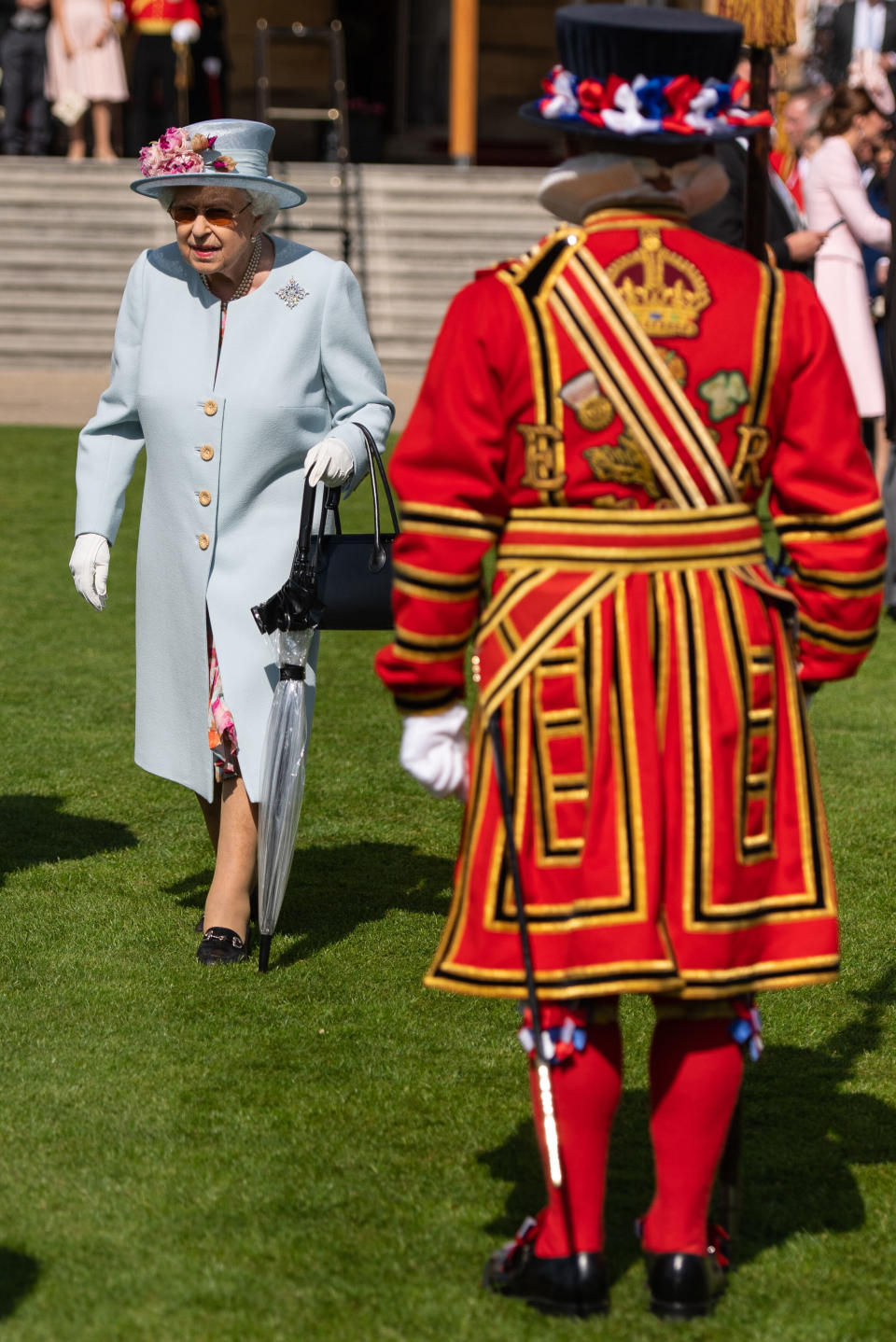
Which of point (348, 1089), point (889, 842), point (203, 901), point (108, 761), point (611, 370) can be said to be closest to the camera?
point (611, 370)

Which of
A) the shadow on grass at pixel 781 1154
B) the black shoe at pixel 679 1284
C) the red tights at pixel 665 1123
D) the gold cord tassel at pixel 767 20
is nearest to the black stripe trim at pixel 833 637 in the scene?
the red tights at pixel 665 1123

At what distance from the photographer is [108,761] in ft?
22.2

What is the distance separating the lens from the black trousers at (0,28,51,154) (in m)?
19.6

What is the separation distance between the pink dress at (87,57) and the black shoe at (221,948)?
15.9 meters

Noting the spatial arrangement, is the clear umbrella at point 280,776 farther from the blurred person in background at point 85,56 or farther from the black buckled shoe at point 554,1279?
the blurred person in background at point 85,56

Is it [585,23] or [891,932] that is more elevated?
[585,23]

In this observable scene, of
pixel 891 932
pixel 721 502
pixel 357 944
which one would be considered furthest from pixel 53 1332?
pixel 891 932

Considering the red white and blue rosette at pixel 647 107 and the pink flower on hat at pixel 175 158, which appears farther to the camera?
the pink flower on hat at pixel 175 158

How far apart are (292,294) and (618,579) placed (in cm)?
206

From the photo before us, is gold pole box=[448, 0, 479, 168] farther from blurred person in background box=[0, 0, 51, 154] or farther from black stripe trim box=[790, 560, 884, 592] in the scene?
black stripe trim box=[790, 560, 884, 592]

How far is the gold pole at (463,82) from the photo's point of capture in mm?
21047

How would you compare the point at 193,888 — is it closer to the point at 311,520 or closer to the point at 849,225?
the point at 311,520

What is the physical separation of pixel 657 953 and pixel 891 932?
237cm

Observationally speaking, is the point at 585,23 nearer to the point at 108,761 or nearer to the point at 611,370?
the point at 611,370
